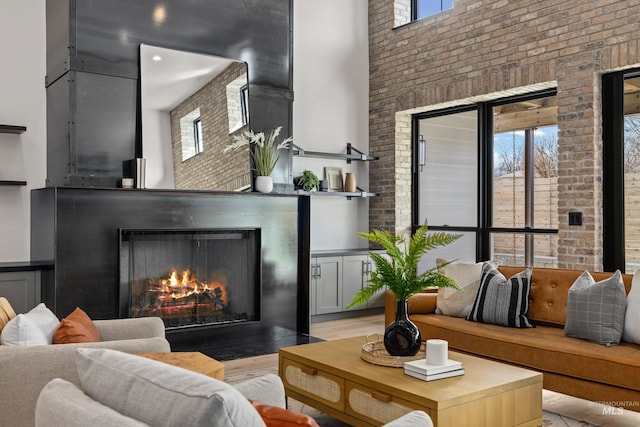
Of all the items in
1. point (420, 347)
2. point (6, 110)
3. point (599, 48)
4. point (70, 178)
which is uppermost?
Result: point (599, 48)

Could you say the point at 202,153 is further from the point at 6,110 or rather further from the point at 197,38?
the point at 6,110

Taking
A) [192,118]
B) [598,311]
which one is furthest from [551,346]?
[192,118]

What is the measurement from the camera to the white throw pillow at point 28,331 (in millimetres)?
2539

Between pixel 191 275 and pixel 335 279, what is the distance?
189 centimetres

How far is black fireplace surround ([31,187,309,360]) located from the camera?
475cm

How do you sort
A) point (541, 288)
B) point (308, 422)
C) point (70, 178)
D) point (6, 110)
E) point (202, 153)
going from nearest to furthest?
point (308, 422) → point (541, 288) → point (70, 178) → point (6, 110) → point (202, 153)

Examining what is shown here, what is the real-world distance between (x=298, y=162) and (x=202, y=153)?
5.93ft

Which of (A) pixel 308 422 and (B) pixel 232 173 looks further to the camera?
(B) pixel 232 173

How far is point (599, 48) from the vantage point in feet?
17.5

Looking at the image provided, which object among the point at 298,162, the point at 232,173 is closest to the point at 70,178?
the point at 232,173

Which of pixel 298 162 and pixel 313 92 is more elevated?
pixel 313 92

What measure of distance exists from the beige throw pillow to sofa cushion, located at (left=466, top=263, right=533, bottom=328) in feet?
0.29

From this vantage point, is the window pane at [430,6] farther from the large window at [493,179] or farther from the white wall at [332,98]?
the large window at [493,179]

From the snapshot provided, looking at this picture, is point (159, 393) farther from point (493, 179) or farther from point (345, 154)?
point (345, 154)
